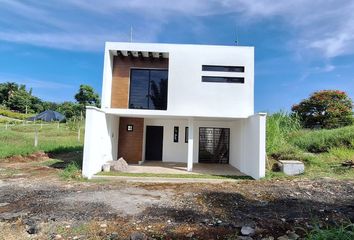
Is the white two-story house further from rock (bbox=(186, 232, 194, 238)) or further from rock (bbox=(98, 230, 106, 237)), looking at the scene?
rock (bbox=(186, 232, 194, 238))

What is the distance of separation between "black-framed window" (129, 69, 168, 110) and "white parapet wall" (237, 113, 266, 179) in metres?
4.08

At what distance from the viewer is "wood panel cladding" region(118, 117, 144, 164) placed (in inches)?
561

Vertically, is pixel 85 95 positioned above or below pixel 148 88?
above

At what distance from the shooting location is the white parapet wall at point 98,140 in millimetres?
10070

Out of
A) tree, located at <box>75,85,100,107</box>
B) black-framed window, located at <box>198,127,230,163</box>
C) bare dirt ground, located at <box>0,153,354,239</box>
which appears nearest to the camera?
bare dirt ground, located at <box>0,153,354,239</box>

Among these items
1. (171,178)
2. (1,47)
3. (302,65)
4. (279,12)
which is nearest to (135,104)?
(171,178)

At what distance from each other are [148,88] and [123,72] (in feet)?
4.81

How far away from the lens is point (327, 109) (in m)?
25.5

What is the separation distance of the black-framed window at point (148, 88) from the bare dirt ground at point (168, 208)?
4.70 meters

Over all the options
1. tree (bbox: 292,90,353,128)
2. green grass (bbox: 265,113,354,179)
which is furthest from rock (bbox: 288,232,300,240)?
tree (bbox: 292,90,353,128)

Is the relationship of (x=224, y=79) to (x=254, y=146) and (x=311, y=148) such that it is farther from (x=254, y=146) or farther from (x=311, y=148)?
(x=311, y=148)

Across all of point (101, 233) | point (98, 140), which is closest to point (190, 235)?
point (101, 233)

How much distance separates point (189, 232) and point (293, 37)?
12.2 m

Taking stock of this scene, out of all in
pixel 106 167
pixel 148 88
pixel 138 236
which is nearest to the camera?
pixel 138 236
